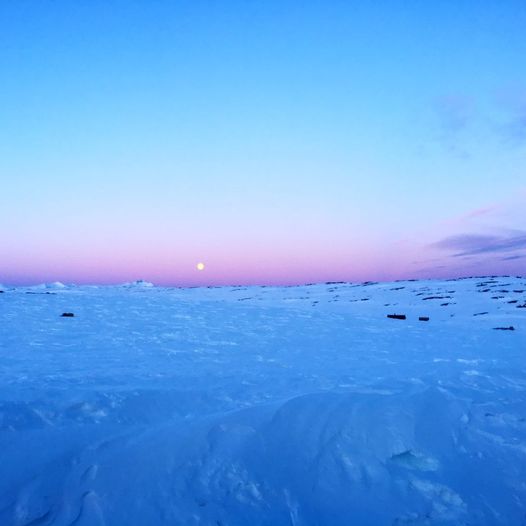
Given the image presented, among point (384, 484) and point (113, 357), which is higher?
point (113, 357)

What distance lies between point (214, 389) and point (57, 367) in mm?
2720

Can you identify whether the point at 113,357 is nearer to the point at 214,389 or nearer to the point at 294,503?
the point at 214,389

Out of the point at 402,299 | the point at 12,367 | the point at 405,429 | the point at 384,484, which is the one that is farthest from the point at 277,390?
the point at 402,299

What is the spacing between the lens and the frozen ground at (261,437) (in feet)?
9.20

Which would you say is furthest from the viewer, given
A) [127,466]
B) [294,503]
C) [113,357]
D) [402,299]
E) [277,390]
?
[402,299]

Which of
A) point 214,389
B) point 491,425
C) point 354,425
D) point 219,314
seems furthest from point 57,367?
point 219,314

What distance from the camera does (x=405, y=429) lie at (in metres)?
3.74

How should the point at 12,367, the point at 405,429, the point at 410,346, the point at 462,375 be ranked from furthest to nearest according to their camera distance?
the point at 410,346, the point at 12,367, the point at 462,375, the point at 405,429

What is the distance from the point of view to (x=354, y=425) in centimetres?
379

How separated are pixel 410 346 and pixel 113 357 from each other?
5.72 metres

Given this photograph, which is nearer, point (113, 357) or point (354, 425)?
point (354, 425)

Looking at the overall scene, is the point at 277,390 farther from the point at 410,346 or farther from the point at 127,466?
the point at 410,346

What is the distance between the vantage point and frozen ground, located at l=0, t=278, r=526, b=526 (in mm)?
2803

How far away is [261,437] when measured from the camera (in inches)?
142
